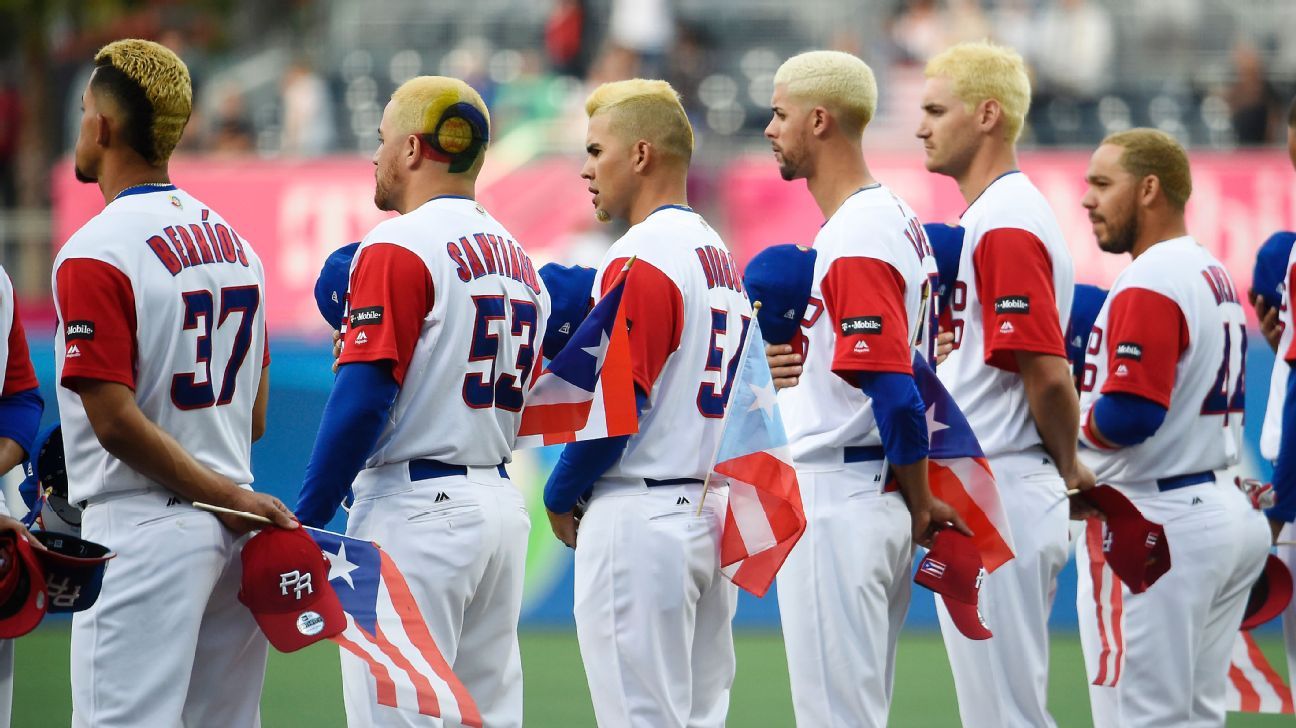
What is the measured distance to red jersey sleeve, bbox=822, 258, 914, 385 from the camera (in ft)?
15.5

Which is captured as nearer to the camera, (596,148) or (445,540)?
(445,540)

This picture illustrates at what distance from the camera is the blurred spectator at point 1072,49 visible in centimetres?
1717

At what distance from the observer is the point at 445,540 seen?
4.52 meters

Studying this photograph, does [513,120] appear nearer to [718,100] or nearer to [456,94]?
[718,100]

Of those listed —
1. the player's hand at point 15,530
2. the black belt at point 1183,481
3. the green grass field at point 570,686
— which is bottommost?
the green grass field at point 570,686

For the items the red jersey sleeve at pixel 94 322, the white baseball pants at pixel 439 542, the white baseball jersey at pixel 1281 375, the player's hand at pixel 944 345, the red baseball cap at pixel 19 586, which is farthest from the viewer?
the white baseball jersey at pixel 1281 375

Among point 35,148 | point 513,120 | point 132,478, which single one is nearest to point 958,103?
point 132,478

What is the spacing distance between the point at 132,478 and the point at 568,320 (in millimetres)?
1658

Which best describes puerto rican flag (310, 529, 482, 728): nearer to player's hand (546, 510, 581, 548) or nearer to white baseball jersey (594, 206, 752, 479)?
player's hand (546, 510, 581, 548)

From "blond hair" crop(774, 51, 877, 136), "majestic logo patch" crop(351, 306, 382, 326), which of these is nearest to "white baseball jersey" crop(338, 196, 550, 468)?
"majestic logo patch" crop(351, 306, 382, 326)

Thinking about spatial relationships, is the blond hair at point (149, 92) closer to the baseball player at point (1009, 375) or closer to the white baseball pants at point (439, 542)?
the white baseball pants at point (439, 542)

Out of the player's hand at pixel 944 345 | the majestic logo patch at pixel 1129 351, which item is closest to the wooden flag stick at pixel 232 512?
the player's hand at pixel 944 345

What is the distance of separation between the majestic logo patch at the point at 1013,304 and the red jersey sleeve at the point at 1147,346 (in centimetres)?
53

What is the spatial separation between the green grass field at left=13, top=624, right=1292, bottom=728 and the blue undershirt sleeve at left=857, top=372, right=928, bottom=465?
301 centimetres
